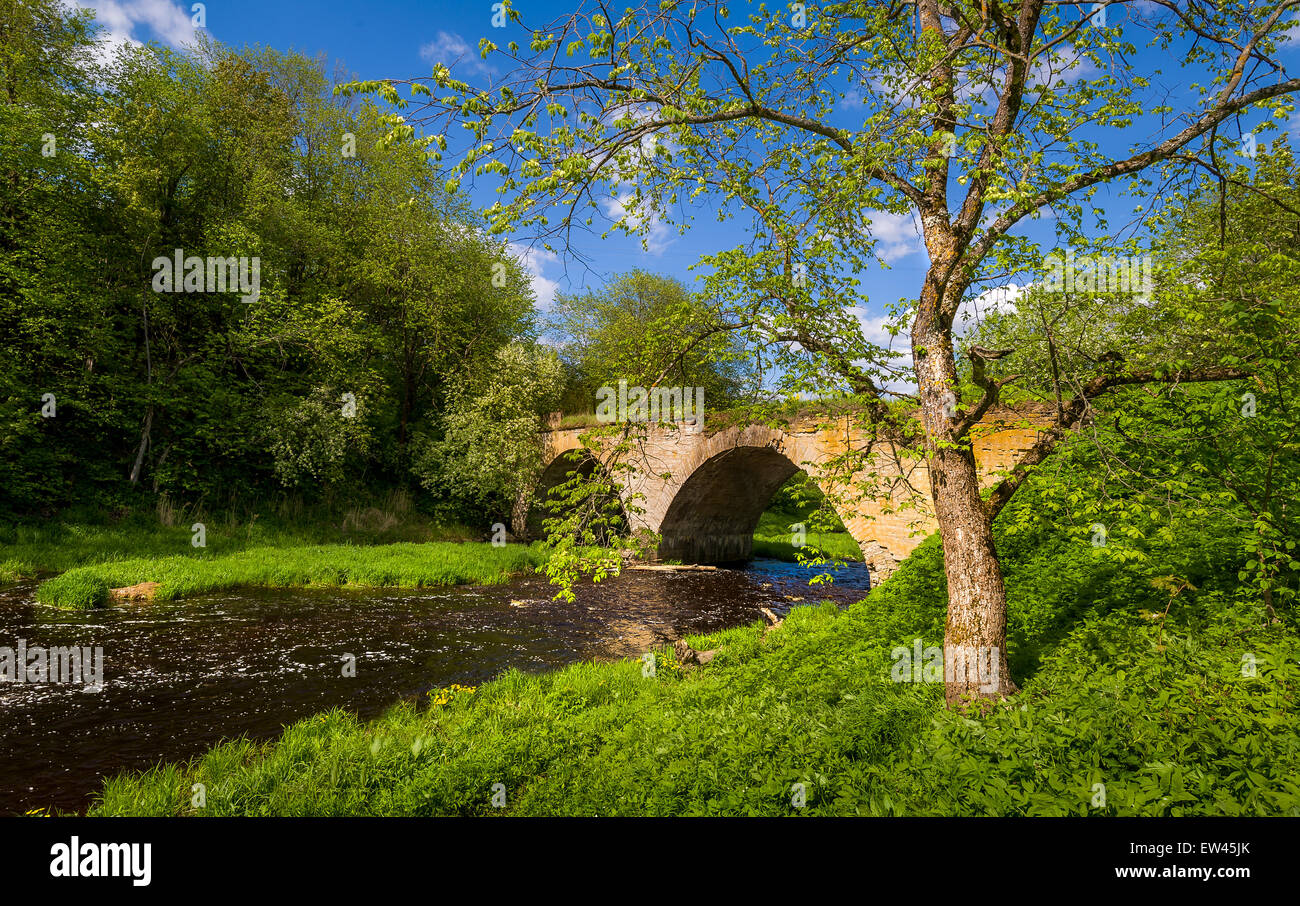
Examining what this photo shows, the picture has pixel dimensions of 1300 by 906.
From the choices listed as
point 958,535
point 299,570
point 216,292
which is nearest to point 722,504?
point 299,570

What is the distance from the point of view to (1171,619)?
556cm

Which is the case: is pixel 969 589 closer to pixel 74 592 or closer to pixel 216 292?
pixel 74 592

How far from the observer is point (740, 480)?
69.1 feet

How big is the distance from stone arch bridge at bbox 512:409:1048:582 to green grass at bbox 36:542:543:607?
10.2 feet

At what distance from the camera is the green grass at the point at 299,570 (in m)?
12.7

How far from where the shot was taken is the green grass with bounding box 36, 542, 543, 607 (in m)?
12.7

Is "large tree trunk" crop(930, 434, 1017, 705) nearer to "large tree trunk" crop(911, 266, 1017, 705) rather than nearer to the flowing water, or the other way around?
"large tree trunk" crop(911, 266, 1017, 705)

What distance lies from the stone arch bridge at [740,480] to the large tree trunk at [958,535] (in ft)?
5.46

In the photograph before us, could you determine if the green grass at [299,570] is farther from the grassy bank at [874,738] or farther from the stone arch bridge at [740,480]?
the grassy bank at [874,738]

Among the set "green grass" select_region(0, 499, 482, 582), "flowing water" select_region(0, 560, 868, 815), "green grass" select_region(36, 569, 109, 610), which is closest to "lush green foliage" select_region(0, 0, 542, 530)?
"green grass" select_region(0, 499, 482, 582)

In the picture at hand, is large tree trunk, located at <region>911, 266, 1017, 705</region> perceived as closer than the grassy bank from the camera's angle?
No

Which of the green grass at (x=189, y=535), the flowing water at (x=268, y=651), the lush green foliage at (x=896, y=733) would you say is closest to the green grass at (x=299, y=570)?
the flowing water at (x=268, y=651)
